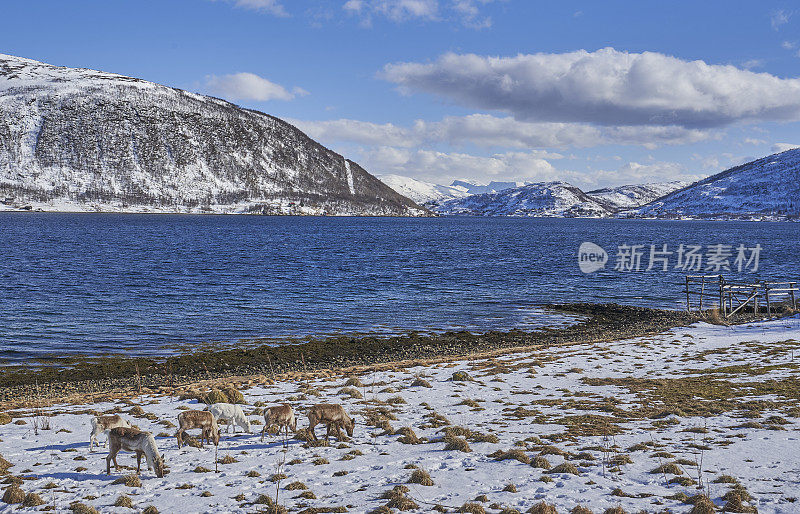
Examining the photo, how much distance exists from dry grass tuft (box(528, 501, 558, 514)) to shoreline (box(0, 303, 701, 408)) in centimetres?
1799

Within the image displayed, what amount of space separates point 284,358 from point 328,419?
1598 centimetres

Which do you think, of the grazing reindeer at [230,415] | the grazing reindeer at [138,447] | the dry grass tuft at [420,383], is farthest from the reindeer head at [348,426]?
the dry grass tuft at [420,383]

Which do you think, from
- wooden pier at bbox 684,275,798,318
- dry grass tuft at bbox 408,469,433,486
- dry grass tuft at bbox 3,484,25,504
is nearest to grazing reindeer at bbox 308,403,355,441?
dry grass tuft at bbox 408,469,433,486

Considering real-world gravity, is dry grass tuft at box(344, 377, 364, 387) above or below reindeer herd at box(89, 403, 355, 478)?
below

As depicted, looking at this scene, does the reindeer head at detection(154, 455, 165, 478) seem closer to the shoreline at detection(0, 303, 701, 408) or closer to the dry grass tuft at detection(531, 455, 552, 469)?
the dry grass tuft at detection(531, 455, 552, 469)

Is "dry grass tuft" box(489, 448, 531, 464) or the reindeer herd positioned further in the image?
"dry grass tuft" box(489, 448, 531, 464)

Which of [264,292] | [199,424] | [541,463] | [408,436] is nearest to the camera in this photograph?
[541,463]

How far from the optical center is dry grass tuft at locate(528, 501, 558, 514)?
→ 10633 mm

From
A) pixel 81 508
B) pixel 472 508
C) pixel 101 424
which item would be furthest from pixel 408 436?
pixel 101 424

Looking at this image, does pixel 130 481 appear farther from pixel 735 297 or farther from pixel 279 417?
pixel 735 297

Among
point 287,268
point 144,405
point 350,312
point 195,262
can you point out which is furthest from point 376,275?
point 144,405

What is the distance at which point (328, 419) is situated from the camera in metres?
15.6

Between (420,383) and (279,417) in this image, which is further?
(420,383)

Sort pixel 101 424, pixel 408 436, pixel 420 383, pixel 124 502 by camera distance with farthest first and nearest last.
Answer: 1. pixel 420 383
2. pixel 408 436
3. pixel 101 424
4. pixel 124 502
